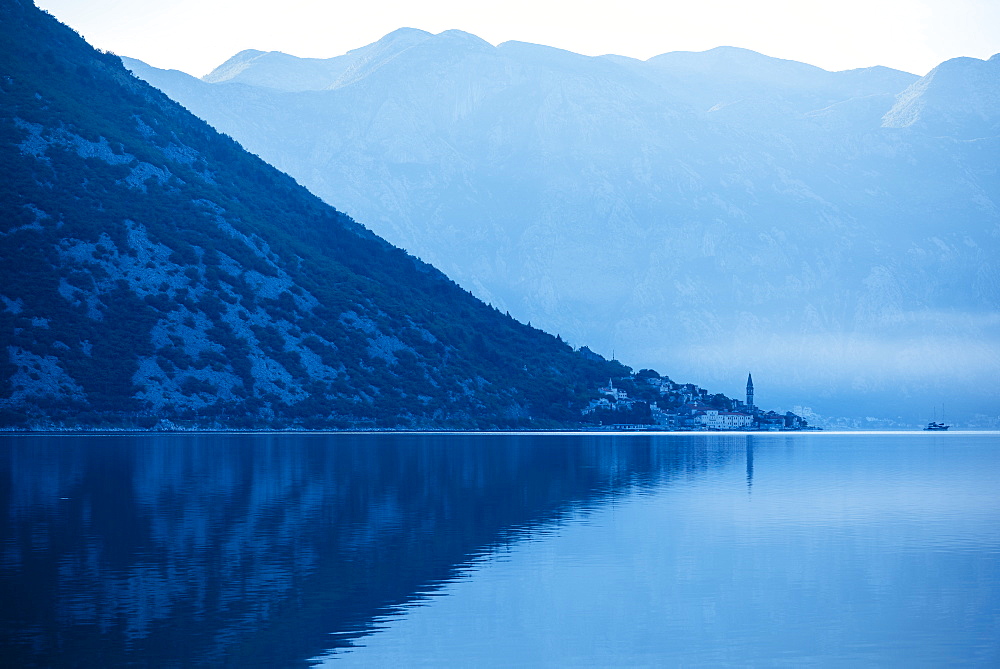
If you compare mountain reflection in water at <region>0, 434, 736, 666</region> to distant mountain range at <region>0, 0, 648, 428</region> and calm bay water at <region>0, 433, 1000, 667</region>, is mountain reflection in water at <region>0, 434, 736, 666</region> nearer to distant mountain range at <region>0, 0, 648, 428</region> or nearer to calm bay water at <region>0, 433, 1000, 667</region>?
calm bay water at <region>0, 433, 1000, 667</region>

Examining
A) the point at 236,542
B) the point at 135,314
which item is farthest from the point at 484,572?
the point at 135,314

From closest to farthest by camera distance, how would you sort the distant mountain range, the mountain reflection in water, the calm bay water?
the calm bay water < the mountain reflection in water < the distant mountain range

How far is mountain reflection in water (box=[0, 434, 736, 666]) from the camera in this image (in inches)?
1228

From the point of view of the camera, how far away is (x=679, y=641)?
32.4 meters

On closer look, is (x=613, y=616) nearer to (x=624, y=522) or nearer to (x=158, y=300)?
(x=624, y=522)

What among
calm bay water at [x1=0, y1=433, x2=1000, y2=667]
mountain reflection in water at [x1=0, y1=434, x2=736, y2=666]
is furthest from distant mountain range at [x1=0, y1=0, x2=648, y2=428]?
calm bay water at [x1=0, y1=433, x2=1000, y2=667]

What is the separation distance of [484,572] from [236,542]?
11.1 metres

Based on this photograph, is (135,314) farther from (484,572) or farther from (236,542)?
(484,572)

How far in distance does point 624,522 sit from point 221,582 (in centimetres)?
2539

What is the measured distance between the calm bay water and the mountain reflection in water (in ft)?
0.50

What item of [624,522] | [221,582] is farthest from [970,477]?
[221,582]

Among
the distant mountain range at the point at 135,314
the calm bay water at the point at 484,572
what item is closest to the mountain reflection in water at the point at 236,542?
the calm bay water at the point at 484,572

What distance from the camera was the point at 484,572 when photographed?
42688 millimetres

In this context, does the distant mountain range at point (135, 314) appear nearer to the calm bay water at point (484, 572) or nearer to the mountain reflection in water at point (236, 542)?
the mountain reflection in water at point (236, 542)
